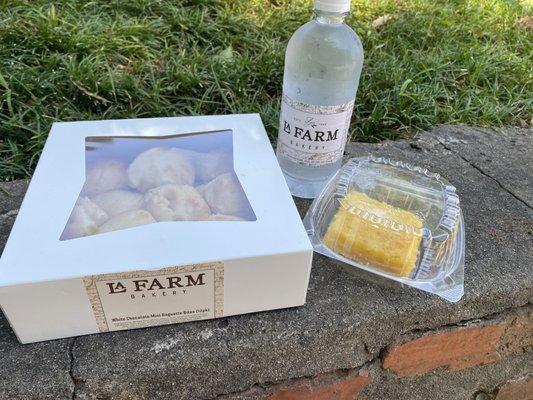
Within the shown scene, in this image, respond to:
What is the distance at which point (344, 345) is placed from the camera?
946 mm

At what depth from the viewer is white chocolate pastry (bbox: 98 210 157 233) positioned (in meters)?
0.79

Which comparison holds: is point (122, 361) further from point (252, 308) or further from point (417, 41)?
point (417, 41)

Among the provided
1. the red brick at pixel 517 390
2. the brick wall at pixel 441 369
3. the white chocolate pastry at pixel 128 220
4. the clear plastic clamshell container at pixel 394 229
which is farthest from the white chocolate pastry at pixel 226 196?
the red brick at pixel 517 390

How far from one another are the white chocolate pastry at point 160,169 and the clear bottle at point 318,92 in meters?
0.24

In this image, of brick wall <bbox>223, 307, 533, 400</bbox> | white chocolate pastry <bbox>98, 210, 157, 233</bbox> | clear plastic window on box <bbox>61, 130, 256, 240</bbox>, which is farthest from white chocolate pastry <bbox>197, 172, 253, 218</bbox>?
brick wall <bbox>223, 307, 533, 400</bbox>

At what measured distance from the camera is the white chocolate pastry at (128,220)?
79 centimetres

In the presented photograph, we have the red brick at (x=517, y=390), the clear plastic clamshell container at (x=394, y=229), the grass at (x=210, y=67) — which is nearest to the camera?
the clear plastic clamshell container at (x=394, y=229)

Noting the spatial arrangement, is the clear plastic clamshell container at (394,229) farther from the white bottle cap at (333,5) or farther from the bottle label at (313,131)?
the white bottle cap at (333,5)

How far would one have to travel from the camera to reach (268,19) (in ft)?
7.14

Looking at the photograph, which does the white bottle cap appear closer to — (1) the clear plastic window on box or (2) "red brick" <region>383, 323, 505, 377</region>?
(1) the clear plastic window on box

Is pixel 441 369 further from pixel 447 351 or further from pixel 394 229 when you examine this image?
pixel 394 229

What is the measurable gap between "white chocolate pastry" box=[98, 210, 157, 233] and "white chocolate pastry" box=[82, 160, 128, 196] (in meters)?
0.09

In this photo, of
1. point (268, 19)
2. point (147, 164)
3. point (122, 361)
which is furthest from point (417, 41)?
point (122, 361)

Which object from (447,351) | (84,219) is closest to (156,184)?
(84,219)
